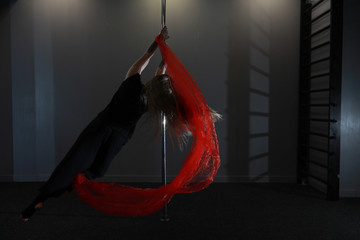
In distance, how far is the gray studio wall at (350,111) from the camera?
3270mm

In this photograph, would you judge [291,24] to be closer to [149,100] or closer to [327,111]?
[327,111]

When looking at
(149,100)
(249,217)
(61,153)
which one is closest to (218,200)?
(249,217)

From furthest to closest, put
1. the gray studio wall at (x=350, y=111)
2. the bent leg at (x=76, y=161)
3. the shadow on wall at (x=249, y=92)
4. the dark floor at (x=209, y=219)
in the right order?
the shadow on wall at (x=249, y=92), the gray studio wall at (x=350, y=111), the dark floor at (x=209, y=219), the bent leg at (x=76, y=161)

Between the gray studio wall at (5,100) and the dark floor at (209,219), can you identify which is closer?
the dark floor at (209,219)

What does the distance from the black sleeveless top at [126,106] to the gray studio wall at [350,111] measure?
91.8 inches

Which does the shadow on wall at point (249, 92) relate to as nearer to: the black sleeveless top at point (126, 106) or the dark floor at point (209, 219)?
the dark floor at point (209, 219)

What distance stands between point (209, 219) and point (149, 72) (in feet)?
6.64

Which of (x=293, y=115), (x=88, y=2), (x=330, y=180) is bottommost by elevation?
(x=330, y=180)

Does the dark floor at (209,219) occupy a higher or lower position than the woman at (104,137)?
lower

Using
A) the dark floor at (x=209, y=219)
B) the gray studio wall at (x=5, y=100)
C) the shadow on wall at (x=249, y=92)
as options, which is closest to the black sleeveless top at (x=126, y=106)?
the dark floor at (x=209, y=219)

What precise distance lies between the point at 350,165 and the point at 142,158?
7.77ft

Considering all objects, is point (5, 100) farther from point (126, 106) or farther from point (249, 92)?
point (249, 92)

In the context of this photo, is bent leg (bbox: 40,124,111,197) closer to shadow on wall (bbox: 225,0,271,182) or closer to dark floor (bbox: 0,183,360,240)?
dark floor (bbox: 0,183,360,240)

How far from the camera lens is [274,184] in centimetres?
390
